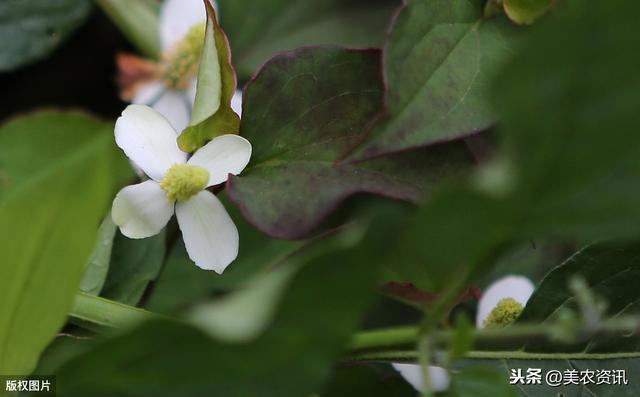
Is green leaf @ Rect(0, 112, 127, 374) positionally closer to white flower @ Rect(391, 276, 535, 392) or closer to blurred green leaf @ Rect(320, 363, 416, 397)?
blurred green leaf @ Rect(320, 363, 416, 397)

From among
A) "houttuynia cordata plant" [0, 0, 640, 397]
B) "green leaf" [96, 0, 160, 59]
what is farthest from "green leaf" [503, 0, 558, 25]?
"green leaf" [96, 0, 160, 59]

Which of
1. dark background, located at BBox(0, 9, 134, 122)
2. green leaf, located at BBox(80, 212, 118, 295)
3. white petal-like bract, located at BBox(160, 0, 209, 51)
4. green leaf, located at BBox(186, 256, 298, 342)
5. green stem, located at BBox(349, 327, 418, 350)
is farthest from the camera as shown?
dark background, located at BBox(0, 9, 134, 122)

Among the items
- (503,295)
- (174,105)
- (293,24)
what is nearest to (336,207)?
(503,295)

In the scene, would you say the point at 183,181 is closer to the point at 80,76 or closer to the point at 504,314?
the point at 504,314

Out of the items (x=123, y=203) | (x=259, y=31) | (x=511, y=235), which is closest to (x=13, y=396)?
(x=123, y=203)

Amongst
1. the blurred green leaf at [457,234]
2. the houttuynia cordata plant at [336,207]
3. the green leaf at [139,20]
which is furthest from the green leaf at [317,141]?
the green leaf at [139,20]
